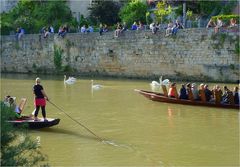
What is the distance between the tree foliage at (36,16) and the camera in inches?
1438

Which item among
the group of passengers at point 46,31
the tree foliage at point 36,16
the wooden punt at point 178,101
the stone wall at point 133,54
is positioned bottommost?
the wooden punt at point 178,101

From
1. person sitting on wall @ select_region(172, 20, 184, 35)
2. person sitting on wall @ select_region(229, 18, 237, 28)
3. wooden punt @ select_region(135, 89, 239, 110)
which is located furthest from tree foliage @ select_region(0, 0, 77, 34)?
wooden punt @ select_region(135, 89, 239, 110)

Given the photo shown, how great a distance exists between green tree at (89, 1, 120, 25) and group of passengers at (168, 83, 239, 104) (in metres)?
19.6

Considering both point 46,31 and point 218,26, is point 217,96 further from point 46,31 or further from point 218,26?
point 46,31

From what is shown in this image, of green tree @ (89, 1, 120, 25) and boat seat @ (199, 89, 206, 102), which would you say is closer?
boat seat @ (199, 89, 206, 102)

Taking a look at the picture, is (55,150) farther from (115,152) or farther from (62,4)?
(62,4)

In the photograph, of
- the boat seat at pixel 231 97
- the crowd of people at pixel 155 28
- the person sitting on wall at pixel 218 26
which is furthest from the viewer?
the crowd of people at pixel 155 28

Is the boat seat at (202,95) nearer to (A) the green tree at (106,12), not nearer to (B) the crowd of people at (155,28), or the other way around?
(B) the crowd of people at (155,28)

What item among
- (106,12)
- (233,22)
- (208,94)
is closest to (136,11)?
(106,12)

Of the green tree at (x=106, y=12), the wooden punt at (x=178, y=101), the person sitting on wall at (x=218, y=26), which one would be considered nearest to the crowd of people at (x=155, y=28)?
the person sitting on wall at (x=218, y=26)

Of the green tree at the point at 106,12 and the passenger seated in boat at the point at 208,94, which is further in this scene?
the green tree at the point at 106,12

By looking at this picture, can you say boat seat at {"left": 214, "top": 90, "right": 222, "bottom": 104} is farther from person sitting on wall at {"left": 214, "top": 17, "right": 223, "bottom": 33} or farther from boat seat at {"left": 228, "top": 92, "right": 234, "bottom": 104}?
person sitting on wall at {"left": 214, "top": 17, "right": 223, "bottom": 33}

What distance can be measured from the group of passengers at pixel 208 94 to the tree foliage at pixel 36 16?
19.3 metres

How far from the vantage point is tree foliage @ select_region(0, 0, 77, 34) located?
36531mm
